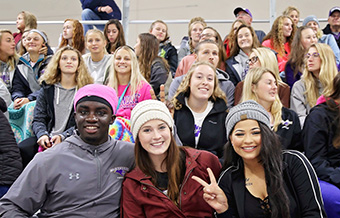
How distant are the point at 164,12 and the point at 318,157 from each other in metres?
6.05

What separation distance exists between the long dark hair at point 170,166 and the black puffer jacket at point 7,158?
893mm

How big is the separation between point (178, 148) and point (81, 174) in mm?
532

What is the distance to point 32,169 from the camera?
201cm

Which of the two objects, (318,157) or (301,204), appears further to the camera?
(318,157)

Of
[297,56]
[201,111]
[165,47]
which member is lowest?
[201,111]

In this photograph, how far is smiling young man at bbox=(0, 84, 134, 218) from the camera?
1.99 m

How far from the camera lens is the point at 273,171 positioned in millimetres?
1987

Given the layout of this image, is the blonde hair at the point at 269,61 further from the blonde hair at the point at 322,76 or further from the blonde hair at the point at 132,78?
the blonde hair at the point at 132,78

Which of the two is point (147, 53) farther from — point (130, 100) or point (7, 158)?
point (7, 158)

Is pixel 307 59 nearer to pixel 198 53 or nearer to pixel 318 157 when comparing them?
pixel 198 53

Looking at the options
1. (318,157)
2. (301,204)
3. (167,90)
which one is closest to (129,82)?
(167,90)

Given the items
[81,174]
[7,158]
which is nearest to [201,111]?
[81,174]

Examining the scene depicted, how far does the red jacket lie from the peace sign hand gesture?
115 millimetres

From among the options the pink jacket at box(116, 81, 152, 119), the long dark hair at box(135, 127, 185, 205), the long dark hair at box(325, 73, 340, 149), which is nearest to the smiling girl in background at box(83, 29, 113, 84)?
the pink jacket at box(116, 81, 152, 119)
